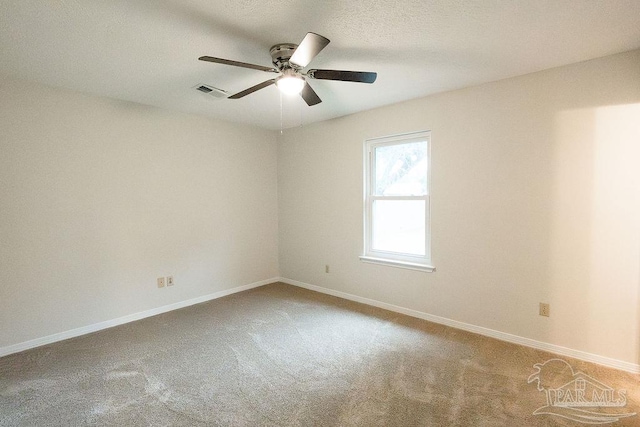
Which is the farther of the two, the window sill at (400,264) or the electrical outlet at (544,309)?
the window sill at (400,264)

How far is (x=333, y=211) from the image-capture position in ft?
14.2

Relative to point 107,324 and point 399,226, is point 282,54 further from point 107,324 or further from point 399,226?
point 107,324

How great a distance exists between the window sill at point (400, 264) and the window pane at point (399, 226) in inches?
5.9

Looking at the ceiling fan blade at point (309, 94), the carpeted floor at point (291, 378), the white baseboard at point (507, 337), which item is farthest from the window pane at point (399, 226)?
the ceiling fan blade at point (309, 94)

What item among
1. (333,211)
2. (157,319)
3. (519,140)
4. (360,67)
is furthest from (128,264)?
(519,140)

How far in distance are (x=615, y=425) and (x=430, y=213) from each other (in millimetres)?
2098

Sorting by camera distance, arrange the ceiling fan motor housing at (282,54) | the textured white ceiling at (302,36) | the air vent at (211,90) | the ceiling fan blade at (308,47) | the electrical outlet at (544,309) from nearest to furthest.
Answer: the ceiling fan blade at (308,47)
the textured white ceiling at (302,36)
the ceiling fan motor housing at (282,54)
the electrical outlet at (544,309)
the air vent at (211,90)

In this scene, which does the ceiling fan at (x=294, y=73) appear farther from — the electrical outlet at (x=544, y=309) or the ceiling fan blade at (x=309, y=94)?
the electrical outlet at (x=544, y=309)

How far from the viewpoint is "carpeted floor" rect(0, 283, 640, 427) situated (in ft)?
6.30

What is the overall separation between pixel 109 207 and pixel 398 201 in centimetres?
326

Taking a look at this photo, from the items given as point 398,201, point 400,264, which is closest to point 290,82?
point 398,201

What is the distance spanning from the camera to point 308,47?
1.83 meters

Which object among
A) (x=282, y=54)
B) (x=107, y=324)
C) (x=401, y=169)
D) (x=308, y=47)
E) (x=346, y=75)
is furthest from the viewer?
(x=401, y=169)

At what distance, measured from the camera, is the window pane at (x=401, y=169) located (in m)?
3.57
